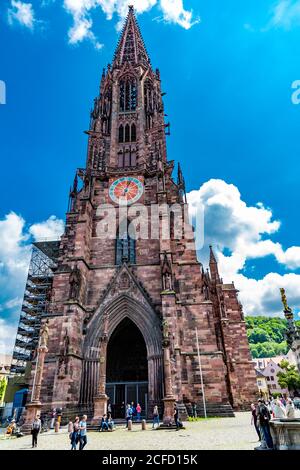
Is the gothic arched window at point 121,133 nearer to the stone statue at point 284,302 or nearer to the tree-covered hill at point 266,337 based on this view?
the stone statue at point 284,302

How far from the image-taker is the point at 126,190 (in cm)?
2506

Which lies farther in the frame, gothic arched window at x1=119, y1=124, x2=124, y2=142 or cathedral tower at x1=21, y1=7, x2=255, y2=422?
gothic arched window at x1=119, y1=124, x2=124, y2=142

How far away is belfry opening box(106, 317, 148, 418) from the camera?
18.5 meters

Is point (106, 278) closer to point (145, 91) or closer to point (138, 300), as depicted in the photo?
point (138, 300)

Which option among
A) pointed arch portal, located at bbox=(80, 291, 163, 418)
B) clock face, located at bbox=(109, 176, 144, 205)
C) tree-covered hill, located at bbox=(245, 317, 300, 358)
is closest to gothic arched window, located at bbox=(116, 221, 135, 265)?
clock face, located at bbox=(109, 176, 144, 205)

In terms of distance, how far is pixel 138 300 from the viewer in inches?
758

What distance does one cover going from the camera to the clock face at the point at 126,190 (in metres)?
24.7

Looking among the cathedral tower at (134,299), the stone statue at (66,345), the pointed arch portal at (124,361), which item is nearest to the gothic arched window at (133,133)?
the cathedral tower at (134,299)

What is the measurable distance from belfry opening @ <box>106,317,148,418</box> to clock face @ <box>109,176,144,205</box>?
9729mm

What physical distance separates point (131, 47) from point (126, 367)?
3909cm

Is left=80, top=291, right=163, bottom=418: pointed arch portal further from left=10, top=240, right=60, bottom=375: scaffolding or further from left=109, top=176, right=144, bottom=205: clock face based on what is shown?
left=10, top=240, right=60, bottom=375: scaffolding

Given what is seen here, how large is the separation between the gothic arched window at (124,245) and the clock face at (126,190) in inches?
84.9

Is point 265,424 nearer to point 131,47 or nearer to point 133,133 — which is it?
point 133,133
